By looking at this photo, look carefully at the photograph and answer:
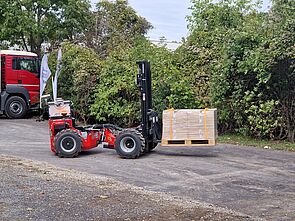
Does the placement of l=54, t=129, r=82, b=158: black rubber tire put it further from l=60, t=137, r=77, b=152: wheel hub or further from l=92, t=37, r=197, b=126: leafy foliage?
l=92, t=37, r=197, b=126: leafy foliage

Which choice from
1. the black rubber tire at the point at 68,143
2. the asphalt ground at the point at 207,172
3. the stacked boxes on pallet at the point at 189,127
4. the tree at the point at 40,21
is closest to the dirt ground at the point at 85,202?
the asphalt ground at the point at 207,172

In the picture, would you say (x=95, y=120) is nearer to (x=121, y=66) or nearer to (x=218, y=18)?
(x=121, y=66)

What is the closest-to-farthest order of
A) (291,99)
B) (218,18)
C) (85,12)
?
(291,99) < (218,18) < (85,12)

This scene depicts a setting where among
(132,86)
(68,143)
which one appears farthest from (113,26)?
(68,143)

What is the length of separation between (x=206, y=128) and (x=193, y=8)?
10200 mm

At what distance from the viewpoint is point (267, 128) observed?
13.9m

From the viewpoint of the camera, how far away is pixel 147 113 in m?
11.5

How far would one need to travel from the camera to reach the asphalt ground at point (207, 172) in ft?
24.0

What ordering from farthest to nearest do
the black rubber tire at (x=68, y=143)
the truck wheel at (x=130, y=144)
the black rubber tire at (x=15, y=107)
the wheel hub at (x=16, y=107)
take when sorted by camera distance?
the wheel hub at (x=16, y=107)
the black rubber tire at (x=15, y=107)
the black rubber tire at (x=68, y=143)
the truck wheel at (x=130, y=144)

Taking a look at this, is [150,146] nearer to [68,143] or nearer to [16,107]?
[68,143]

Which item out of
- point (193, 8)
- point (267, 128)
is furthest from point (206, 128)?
point (193, 8)

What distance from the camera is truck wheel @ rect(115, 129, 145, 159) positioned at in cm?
1112

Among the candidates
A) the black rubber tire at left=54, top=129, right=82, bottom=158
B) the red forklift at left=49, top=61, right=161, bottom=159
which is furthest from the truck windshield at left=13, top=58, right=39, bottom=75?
the black rubber tire at left=54, top=129, right=82, bottom=158

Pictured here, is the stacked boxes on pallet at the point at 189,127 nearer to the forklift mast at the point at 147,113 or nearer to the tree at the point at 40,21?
the forklift mast at the point at 147,113
